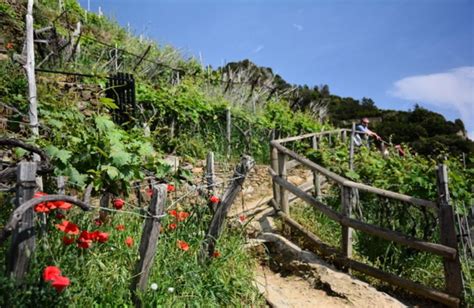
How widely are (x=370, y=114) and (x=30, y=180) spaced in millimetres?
27795

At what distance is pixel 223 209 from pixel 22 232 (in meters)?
1.91

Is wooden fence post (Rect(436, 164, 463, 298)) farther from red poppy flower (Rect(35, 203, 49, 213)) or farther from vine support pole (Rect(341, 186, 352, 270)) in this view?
red poppy flower (Rect(35, 203, 49, 213))

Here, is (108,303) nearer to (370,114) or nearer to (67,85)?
(67,85)

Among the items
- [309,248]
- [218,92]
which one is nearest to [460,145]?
[218,92]

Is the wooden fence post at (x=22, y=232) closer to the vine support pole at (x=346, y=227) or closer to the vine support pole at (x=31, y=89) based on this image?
the vine support pole at (x=31, y=89)

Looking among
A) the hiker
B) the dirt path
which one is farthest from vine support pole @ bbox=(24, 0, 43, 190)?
the hiker

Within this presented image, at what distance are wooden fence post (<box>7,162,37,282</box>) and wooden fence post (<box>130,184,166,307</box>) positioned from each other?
0.76 meters

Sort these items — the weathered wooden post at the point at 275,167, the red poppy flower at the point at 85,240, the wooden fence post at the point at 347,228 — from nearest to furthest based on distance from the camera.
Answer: the red poppy flower at the point at 85,240 < the wooden fence post at the point at 347,228 < the weathered wooden post at the point at 275,167

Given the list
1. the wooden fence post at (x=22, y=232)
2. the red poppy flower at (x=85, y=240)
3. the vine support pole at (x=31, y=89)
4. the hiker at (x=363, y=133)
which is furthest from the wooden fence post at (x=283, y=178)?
the hiker at (x=363, y=133)

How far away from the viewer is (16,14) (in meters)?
9.17

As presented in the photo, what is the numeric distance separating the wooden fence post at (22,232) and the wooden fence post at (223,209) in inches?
68.5

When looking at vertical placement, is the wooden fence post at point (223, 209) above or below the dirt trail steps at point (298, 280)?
above

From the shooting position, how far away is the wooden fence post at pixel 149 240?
2670mm

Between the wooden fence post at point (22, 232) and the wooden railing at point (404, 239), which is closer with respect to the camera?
the wooden fence post at point (22, 232)
